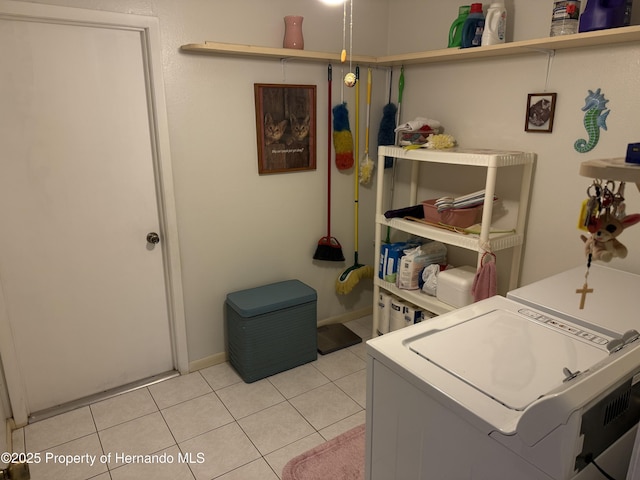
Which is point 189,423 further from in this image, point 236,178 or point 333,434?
point 236,178

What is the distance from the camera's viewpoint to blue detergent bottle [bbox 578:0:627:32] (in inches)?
70.8

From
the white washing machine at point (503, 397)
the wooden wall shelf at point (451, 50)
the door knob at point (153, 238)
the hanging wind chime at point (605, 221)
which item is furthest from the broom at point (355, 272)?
the hanging wind chime at point (605, 221)

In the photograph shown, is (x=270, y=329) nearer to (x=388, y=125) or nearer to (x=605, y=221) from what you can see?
(x=388, y=125)

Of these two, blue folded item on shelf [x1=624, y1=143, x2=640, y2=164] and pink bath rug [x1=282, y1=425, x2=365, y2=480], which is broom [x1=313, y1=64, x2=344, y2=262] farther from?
blue folded item on shelf [x1=624, y1=143, x2=640, y2=164]

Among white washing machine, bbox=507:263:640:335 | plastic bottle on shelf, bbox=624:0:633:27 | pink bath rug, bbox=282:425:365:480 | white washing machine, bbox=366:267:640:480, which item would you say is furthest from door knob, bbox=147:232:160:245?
plastic bottle on shelf, bbox=624:0:633:27

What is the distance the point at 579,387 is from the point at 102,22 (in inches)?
92.0

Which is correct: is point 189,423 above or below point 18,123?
below

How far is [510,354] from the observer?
1.27m

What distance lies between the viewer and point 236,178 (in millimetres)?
2643

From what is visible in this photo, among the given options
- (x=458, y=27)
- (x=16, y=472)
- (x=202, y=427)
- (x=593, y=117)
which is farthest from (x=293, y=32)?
(x=16, y=472)

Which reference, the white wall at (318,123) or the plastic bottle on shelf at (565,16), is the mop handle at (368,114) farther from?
the plastic bottle on shelf at (565,16)

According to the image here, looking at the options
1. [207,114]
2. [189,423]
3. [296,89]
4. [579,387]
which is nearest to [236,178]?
[207,114]

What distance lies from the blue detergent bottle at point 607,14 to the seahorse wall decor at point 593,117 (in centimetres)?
29

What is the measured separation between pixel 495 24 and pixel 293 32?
1.07 meters
